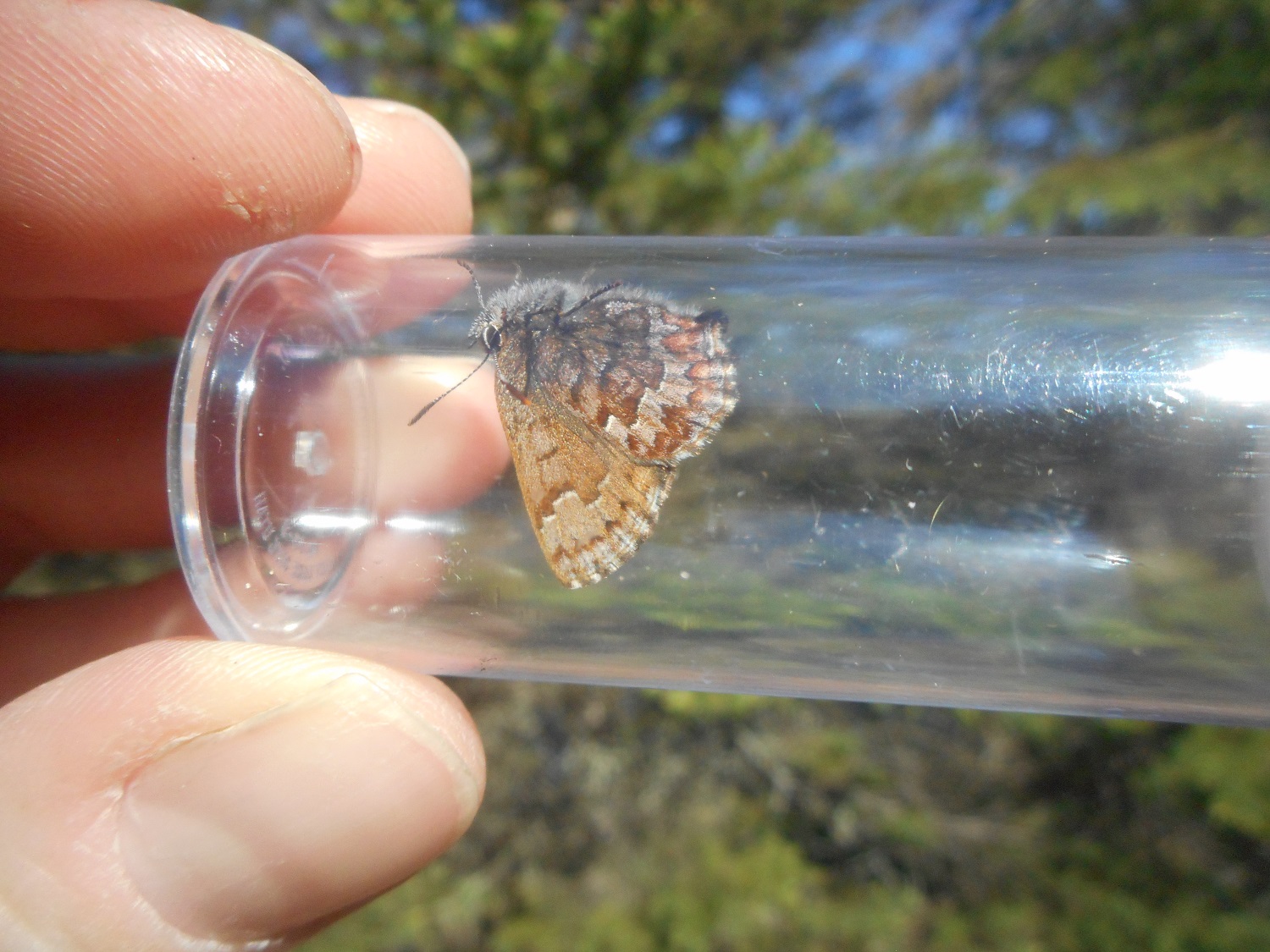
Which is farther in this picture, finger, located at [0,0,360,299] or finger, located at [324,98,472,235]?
finger, located at [324,98,472,235]

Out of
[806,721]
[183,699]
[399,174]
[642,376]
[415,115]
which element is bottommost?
[806,721]

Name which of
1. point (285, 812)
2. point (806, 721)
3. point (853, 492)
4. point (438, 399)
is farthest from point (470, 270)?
point (806, 721)

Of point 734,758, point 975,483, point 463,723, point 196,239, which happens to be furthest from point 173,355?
point 734,758

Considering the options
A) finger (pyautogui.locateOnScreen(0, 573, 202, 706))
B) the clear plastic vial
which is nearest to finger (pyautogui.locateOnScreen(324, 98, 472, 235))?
the clear plastic vial

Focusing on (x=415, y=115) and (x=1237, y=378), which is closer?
(x=1237, y=378)

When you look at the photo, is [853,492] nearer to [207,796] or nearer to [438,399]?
[438,399]

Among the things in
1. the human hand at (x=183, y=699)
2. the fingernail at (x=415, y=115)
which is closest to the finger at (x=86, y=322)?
the human hand at (x=183, y=699)

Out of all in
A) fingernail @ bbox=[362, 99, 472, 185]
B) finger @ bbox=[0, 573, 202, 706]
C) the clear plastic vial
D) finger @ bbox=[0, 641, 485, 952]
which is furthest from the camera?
fingernail @ bbox=[362, 99, 472, 185]

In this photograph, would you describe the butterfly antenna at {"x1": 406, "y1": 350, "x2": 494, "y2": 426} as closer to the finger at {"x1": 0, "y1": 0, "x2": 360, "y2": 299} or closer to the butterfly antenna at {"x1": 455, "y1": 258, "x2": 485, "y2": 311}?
the butterfly antenna at {"x1": 455, "y1": 258, "x2": 485, "y2": 311}

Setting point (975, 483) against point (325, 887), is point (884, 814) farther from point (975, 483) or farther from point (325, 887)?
point (325, 887)
